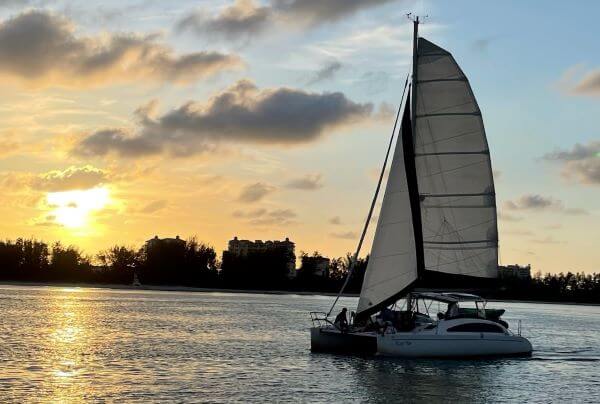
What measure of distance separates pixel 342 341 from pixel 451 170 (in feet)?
42.5

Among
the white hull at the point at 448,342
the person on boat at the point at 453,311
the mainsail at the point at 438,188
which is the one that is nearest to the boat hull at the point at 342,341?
the white hull at the point at 448,342

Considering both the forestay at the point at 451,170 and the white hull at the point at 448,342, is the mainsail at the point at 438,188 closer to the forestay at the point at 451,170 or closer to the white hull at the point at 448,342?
the forestay at the point at 451,170

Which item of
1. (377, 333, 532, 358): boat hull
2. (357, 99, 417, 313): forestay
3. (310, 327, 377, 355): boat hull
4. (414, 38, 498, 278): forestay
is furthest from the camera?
(414, 38, 498, 278): forestay

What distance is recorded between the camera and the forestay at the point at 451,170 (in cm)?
5822

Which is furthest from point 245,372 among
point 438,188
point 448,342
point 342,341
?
point 438,188

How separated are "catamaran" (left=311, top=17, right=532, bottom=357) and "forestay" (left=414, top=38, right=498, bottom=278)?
0.21 feet

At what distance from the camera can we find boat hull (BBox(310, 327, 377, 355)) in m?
56.9

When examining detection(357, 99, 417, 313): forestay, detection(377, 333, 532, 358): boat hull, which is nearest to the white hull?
detection(377, 333, 532, 358): boat hull

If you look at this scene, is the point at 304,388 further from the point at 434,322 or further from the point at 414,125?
the point at 414,125

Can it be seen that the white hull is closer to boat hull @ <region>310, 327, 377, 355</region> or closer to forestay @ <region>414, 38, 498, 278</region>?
boat hull @ <region>310, 327, 377, 355</region>

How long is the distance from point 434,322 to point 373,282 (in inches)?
177

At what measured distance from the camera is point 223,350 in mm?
66312

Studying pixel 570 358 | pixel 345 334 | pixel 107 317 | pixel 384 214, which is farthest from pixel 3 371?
pixel 107 317

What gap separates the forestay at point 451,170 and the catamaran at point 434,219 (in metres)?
0.06
